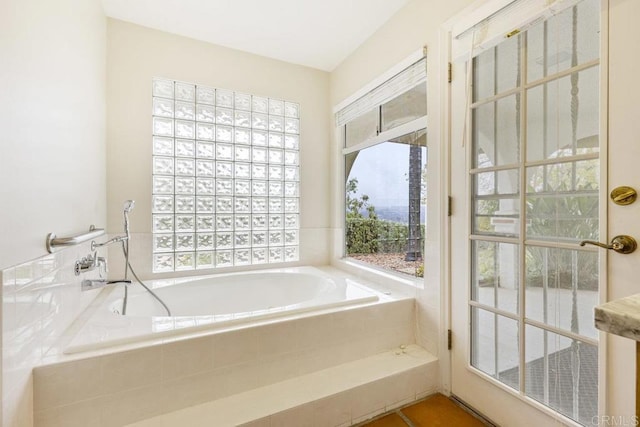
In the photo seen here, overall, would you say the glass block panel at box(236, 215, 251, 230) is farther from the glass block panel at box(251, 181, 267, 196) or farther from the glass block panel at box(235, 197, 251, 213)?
the glass block panel at box(251, 181, 267, 196)

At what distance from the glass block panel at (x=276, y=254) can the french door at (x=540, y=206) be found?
1.56 metres

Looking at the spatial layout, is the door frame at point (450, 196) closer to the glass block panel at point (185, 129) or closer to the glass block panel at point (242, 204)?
the glass block panel at point (242, 204)

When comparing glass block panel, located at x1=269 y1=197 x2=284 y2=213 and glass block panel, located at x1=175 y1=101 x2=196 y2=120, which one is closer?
glass block panel, located at x1=175 y1=101 x2=196 y2=120

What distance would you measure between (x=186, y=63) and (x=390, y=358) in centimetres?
266

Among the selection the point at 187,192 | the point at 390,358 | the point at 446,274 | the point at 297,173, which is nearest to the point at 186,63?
the point at 187,192

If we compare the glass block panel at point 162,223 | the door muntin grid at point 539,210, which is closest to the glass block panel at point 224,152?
the glass block panel at point 162,223

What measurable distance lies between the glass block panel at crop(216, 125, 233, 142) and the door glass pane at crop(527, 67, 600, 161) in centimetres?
211

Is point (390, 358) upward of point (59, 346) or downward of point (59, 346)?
downward

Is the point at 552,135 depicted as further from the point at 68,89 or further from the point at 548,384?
the point at 68,89

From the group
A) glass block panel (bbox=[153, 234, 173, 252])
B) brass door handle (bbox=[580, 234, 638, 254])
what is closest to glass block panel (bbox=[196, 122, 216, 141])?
glass block panel (bbox=[153, 234, 173, 252])

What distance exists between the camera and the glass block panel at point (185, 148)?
2312mm

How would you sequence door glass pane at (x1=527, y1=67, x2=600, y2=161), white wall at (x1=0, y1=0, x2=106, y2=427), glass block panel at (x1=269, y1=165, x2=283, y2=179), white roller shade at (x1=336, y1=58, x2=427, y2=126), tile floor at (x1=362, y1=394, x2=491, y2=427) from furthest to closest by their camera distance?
glass block panel at (x1=269, y1=165, x2=283, y2=179) < white roller shade at (x1=336, y1=58, x2=427, y2=126) < tile floor at (x1=362, y1=394, x2=491, y2=427) < door glass pane at (x1=527, y1=67, x2=600, y2=161) < white wall at (x1=0, y1=0, x2=106, y2=427)

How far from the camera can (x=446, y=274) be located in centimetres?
166

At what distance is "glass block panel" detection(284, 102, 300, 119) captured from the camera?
107 inches
